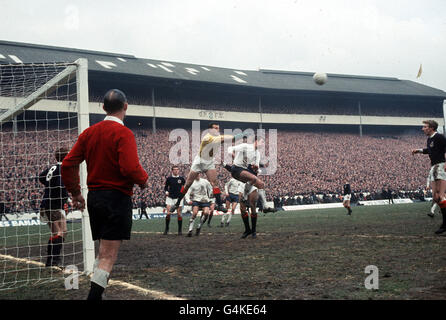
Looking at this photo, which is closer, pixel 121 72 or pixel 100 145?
pixel 100 145

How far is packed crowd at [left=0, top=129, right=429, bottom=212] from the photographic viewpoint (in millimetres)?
39031

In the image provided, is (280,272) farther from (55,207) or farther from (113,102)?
(55,207)

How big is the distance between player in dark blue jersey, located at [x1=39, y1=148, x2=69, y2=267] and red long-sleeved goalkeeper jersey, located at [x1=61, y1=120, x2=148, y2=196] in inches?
143

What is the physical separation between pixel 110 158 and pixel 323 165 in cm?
4449

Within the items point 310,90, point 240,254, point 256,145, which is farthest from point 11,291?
point 310,90

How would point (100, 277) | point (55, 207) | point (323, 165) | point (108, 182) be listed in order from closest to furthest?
1. point (100, 277)
2. point (108, 182)
3. point (55, 207)
4. point (323, 165)

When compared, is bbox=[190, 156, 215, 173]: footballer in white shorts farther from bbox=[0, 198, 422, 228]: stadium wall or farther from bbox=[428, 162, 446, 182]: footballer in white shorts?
bbox=[0, 198, 422, 228]: stadium wall

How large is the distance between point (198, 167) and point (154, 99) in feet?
110

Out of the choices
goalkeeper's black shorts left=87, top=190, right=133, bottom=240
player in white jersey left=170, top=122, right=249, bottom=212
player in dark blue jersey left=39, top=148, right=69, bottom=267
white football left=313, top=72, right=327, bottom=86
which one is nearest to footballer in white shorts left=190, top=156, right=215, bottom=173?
player in white jersey left=170, top=122, right=249, bottom=212

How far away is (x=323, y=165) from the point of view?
47.1 m

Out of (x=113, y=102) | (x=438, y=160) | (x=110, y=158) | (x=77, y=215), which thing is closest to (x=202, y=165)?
(x=438, y=160)

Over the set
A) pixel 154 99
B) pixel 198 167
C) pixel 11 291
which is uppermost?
pixel 154 99

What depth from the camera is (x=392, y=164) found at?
50.5m
